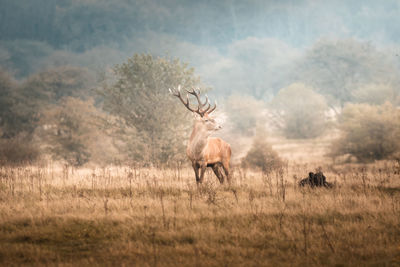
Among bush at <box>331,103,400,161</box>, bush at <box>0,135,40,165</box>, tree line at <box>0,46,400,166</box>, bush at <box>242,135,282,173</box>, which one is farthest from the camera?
bush at <box>331,103,400,161</box>

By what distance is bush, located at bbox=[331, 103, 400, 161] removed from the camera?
23.8 meters

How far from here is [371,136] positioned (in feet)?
80.8

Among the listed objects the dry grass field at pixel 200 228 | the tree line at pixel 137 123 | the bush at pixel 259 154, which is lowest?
the dry grass field at pixel 200 228

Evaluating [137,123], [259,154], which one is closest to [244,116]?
[259,154]

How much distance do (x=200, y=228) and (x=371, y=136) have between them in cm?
2247

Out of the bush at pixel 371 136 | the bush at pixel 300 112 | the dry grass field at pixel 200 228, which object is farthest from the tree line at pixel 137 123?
the dry grass field at pixel 200 228

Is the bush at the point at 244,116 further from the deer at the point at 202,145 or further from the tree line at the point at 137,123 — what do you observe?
the deer at the point at 202,145

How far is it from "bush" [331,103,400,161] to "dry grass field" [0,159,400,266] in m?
16.8

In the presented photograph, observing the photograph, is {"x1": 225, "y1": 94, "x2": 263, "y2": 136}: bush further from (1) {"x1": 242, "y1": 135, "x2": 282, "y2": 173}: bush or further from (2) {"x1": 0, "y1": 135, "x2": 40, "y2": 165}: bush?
(2) {"x1": 0, "y1": 135, "x2": 40, "y2": 165}: bush

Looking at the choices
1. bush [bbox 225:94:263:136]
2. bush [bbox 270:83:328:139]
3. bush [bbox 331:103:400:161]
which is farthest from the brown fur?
bush [bbox 225:94:263:136]

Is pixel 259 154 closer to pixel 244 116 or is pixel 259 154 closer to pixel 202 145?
pixel 202 145

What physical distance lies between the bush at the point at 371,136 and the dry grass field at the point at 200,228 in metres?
16.8

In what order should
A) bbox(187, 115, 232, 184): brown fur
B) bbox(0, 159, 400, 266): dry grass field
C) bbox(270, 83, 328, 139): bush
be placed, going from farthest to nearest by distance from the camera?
1. bbox(270, 83, 328, 139): bush
2. bbox(187, 115, 232, 184): brown fur
3. bbox(0, 159, 400, 266): dry grass field

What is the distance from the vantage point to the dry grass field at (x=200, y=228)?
183 inches
